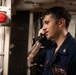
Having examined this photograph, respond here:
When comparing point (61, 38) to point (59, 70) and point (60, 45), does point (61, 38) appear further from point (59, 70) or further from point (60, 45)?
point (59, 70)

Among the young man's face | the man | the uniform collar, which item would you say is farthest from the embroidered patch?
the young man's face

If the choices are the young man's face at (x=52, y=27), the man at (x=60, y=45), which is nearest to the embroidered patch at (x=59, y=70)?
the man at (x=60, y=45)

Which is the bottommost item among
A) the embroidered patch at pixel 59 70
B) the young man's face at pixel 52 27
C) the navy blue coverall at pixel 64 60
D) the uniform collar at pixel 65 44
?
the embroidered patch at pixel 59 70

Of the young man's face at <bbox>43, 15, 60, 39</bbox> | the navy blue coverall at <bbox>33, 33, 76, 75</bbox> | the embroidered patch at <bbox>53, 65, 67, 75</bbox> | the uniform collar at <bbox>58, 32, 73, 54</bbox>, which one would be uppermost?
the young man's face at <bbox>43, 15, 60, 39</bbox>

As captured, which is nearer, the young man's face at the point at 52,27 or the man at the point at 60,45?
the man at the point at 60,45

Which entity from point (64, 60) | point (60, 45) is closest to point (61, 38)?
point (60, 45)

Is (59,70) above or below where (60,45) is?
below

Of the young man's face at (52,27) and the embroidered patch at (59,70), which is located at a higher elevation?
the young man's face at (52,27)

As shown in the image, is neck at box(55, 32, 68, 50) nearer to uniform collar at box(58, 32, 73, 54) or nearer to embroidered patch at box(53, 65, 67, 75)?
uniform collar at box(58, 32, 73, 54)

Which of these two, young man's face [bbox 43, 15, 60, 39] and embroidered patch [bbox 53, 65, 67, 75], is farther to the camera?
young man's face [bbox 43, 15, 60, 39]

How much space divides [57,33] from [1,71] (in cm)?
99

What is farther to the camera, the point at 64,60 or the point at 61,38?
the point at 61,38

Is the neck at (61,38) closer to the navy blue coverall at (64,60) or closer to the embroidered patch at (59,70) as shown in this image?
Result: the navy blue coverall at (64,60)

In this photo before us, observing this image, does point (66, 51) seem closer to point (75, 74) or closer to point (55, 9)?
point (75, 74)
